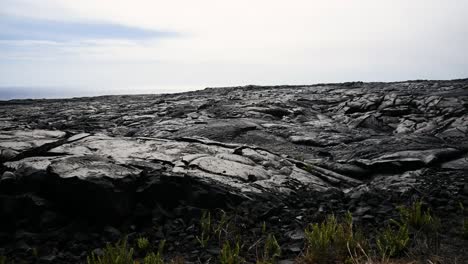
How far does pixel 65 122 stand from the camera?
49.9ft

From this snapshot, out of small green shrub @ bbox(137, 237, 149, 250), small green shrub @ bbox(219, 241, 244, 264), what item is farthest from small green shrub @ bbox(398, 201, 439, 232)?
small green shrub @ bbox(137, 237, 149, 250)

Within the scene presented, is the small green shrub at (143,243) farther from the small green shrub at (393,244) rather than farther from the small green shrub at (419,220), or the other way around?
the small green shrub at (419,220)

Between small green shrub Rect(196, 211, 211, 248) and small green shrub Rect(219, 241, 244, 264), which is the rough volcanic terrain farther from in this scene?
small green shrub Rect(219, 241, 244, 264)

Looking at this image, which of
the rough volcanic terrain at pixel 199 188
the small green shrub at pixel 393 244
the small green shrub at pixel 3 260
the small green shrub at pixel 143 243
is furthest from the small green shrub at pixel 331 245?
the small green shrub at pixel 3 260

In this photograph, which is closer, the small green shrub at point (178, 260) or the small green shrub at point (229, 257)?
the small green shrub at point (229, 257)

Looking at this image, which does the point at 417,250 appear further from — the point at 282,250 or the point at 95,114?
the point at 95,114

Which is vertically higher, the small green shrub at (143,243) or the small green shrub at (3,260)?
the small green shrub at (3,260)

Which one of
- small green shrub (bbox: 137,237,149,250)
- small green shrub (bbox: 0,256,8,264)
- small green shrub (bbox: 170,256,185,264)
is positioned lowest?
small green shrub (bbox: 170,256,185,264)

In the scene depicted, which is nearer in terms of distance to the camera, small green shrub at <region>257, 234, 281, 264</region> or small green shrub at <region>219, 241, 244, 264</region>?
small green shrub at <region>219, 241, 244, 264</region>

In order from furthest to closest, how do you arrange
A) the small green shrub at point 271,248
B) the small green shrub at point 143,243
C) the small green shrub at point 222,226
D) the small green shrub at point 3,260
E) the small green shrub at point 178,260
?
the small green shrub at point 222,226
the small green shrub at point 143,243
the small green shrub at point 271,248
the small green shrub at point 178,260
the small green shrub at point 3,260

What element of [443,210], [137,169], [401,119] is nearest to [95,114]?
[137,169]

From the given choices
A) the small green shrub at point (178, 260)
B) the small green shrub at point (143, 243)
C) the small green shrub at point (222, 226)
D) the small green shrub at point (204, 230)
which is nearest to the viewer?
the small green shrub at point (178, 260)

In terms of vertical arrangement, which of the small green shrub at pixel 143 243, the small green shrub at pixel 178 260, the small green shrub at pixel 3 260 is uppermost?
the small green shrub at pixel 3 260

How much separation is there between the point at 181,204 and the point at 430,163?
6.22m
